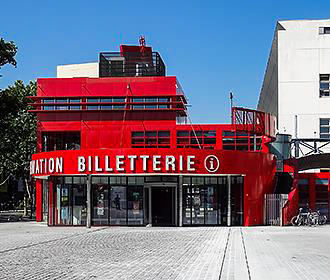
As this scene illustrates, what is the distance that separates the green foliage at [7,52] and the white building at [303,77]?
21.5 meters

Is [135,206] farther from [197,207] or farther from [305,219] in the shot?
[305,219]

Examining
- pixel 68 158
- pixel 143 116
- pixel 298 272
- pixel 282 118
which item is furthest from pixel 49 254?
pixel 282 118

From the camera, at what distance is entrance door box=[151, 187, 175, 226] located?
114 ft

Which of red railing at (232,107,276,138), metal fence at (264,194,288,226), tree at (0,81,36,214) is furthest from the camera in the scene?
tree at (0,81,36,214)

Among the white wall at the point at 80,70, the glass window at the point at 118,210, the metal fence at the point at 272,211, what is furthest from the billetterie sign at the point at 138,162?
the white wall at the point at 80,70

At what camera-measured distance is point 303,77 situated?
52.3 meters

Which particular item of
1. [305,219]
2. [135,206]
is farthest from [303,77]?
[135,206]

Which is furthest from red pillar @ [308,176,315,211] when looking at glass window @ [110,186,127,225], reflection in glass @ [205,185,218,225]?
glass window @ [110,186,127,225]

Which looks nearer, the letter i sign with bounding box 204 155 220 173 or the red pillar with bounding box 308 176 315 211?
the letter i sign with bounding box 204 155 220 173

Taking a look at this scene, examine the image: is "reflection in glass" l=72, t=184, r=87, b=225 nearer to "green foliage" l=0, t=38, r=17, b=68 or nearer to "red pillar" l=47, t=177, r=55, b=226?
"red pillar" l=47, t=177, r=55, b=226

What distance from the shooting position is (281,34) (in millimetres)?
52906

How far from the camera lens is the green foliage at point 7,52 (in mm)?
43375

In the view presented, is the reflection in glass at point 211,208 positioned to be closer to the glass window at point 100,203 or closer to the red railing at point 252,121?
the red railing at point 252,121

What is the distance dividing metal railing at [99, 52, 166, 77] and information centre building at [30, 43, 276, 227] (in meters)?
7.12
